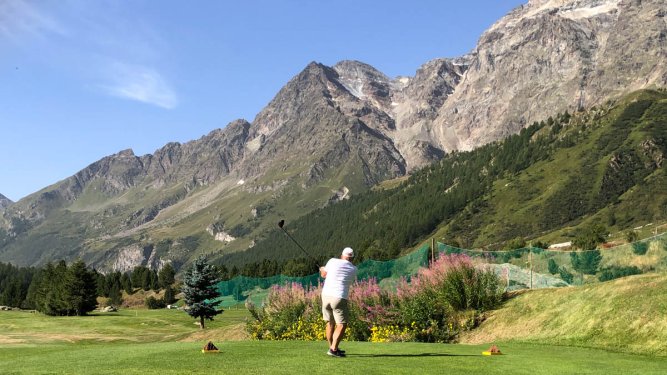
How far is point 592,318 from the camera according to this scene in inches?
756

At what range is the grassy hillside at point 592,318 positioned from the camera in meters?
17.1

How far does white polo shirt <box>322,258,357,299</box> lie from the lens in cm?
1393

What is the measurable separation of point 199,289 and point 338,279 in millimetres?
48273

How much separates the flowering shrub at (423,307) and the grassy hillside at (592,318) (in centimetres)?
88

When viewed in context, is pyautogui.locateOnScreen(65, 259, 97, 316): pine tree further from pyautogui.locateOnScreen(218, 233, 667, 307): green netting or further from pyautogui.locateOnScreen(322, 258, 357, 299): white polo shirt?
pyautogui.locateOnScreen(322, 258, 357, 299): white polo shirt

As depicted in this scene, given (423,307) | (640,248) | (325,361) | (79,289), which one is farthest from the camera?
(79,289)

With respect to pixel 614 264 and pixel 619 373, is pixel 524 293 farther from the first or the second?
pixel 619 373

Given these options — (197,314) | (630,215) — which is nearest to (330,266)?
(197,314)

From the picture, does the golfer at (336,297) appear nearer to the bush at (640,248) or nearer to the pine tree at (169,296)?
the bush at (640,248)

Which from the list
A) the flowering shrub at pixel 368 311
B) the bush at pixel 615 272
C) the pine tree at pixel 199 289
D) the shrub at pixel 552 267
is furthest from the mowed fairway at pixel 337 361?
the pine tree at pixel 199 289

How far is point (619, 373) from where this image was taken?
11836 millimetres

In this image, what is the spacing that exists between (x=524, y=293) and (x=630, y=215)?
7491 inches

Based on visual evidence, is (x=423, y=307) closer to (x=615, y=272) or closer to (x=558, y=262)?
(x=558, y=262)

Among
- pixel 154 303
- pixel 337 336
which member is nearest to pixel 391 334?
pixel 337 336
